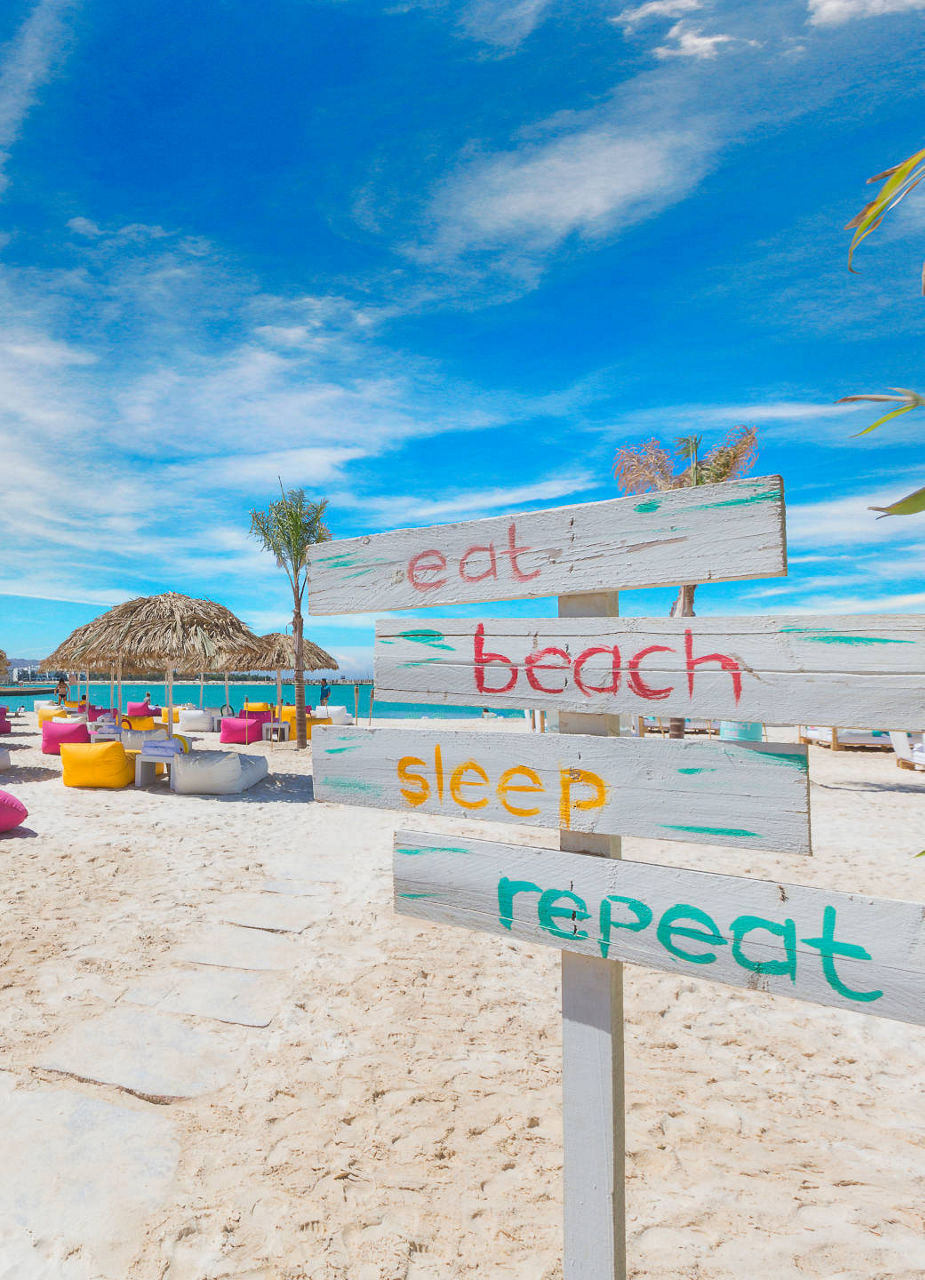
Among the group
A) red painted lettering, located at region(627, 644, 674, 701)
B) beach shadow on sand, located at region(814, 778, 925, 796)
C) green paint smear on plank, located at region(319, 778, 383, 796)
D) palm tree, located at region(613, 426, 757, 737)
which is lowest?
beach shadow on sand, located at region(814, 778, 925, 796)

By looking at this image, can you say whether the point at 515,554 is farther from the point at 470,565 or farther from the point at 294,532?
the point at 294,532

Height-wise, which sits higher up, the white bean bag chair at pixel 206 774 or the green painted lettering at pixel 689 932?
the green painted lettering at pixel 689 932

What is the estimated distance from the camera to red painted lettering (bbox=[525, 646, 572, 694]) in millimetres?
1609

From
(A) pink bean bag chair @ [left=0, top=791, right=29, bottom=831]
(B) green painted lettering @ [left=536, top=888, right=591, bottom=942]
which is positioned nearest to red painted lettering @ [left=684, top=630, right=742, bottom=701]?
(B) green painted lettering @ [left=536, top=888, right=591, bottom=942]

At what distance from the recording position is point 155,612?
515 inches

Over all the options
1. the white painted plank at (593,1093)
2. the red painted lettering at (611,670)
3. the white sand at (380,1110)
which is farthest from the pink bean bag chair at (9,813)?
the red painted lettering at (611,670)

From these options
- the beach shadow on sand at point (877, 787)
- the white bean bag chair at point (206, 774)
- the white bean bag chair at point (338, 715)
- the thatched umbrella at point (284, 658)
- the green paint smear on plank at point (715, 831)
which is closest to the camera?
the green paint smear on plank at point (715, 831)

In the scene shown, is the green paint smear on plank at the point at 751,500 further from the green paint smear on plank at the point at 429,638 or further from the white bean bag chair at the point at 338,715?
the white bean bag chair at the point at 338,715

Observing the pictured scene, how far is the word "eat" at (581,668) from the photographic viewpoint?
4.85 feet

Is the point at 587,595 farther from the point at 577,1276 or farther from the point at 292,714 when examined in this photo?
the point at 292,714

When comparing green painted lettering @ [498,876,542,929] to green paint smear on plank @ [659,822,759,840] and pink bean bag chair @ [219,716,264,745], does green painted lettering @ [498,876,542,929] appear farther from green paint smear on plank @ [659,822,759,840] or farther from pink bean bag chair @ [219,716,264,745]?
pink bean bag chair @ [219,716,264,745]

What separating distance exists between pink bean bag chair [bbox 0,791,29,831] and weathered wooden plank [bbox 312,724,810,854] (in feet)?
22.1

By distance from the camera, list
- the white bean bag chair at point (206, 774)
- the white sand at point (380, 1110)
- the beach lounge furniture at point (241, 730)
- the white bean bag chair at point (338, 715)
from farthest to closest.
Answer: the white bean bag chair at point (338, 715) < the beach lounge furniture at point (241, 730) < the white bean bag chair at point (206, 774) < the white sand at point (380, 1110)

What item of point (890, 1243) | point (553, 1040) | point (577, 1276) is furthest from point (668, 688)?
point (553, 1040)
